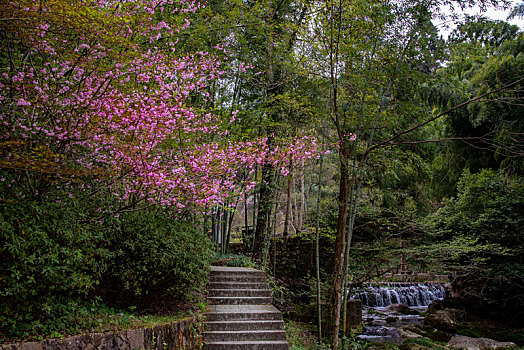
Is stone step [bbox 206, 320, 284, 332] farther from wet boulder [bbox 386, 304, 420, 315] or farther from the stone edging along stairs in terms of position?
wet boulder [bbox 386, 304, 420, 315]

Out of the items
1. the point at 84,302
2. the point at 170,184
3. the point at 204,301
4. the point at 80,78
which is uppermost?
the point at 80,78

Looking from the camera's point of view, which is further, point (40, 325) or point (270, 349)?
point (270, 349)

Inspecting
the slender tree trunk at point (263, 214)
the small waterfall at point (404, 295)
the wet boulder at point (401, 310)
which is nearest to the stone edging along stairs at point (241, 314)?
the slender tree trunk at point (263, 214)

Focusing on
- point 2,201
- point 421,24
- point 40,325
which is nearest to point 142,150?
point 2,201

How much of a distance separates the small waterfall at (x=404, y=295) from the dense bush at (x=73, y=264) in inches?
320

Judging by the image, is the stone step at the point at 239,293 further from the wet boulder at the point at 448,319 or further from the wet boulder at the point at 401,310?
the wet boulder at the point at 401,310

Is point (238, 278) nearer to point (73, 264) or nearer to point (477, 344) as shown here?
point (73, 264)

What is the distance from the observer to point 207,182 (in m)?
4.66

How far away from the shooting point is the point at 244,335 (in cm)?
482

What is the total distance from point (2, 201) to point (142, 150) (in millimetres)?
1467

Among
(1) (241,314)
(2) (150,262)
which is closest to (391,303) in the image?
(1) (241,314)

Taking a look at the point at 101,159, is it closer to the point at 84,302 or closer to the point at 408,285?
the point at 84,302

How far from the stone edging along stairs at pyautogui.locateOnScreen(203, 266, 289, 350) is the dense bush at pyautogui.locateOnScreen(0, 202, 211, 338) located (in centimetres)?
85

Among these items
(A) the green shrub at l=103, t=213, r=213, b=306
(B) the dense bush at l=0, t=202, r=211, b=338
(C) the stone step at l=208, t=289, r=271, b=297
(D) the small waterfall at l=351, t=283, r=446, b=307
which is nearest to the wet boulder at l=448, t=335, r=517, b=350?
(D) the small waterfall at l=351, t=283, r=446, b=307
